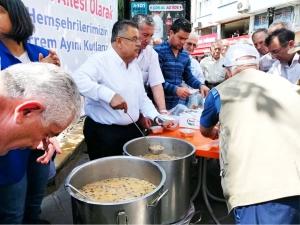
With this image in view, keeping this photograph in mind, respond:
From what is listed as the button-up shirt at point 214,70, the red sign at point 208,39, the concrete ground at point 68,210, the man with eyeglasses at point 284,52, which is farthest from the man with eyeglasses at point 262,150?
the red sign at point 208,39

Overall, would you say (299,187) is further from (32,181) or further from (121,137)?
(32,181)

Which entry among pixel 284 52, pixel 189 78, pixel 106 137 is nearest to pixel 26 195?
pixel 106 137

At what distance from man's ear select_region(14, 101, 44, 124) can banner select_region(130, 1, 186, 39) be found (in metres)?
3.62

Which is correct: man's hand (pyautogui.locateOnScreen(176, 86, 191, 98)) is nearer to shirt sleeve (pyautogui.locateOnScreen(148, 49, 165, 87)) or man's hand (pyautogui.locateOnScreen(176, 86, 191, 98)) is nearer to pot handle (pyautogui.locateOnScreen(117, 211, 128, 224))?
shirt sleeve (pyautogui.locateOnScreen(148, 49, 165, 87))

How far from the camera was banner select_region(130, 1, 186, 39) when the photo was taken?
4004 mm

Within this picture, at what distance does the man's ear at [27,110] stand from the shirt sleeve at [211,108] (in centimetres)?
96

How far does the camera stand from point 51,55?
1.50 metres

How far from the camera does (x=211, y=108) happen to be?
147 cm

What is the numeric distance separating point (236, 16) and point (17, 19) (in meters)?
17.1

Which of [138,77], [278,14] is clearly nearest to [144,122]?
[138,77]

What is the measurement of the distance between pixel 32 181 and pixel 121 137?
69 centimetres

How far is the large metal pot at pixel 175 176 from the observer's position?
1520 mm

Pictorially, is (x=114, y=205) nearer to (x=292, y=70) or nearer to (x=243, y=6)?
(x=292, y=70)

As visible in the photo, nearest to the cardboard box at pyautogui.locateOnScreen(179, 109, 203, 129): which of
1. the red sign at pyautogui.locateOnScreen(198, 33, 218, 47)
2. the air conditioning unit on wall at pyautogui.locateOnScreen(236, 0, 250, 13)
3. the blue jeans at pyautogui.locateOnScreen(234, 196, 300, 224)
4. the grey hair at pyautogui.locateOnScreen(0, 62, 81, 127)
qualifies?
the blue jeans at pyautogui.locateOnScreen(234, 196, 300, 224)
